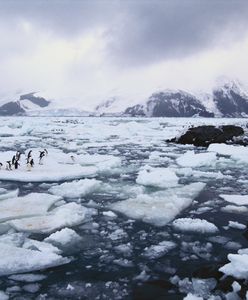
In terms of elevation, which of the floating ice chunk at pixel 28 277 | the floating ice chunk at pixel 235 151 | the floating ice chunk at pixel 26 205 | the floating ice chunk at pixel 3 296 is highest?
the floating ice chunk at pixel 235 151

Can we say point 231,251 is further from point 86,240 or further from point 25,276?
point 25,276

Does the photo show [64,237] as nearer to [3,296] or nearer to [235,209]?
[3,296]

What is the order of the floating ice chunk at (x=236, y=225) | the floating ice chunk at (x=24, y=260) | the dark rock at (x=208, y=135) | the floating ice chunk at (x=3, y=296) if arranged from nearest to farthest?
1. the floating ice chunk at (x=3, y=296)
2. the floating ice chunk at (x=24, y=260)
3. the floating ice chunk at (x=236, y=225)
4. the dark rock at (x=208, y=135)

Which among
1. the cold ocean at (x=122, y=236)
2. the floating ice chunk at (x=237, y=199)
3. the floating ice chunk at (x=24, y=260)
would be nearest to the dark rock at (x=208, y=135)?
the cold ocean at (x=122, y=236)

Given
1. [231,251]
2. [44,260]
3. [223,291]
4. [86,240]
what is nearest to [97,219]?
[86,240]

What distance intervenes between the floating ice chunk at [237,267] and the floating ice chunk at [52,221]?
334 cm

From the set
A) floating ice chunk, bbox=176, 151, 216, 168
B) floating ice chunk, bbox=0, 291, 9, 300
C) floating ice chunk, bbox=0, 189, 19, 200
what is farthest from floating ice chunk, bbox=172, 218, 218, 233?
floating ice chunk, bbox=176, 151, 216, 168

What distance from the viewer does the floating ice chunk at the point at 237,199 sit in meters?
9.44

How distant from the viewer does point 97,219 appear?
26.5 ft

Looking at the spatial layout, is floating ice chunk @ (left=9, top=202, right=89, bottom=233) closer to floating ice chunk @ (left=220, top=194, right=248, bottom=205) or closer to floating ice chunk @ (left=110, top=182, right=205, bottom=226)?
floating ice chunk @ (left=110, top=182, right=205, bottom=226)

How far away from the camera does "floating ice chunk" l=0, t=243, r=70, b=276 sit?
556cm

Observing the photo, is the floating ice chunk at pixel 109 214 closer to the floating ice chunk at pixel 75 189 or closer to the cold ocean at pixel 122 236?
the cold ocean at pixel 122 236

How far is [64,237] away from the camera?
681 cm

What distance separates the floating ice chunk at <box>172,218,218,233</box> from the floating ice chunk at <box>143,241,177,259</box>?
830 millimetres
